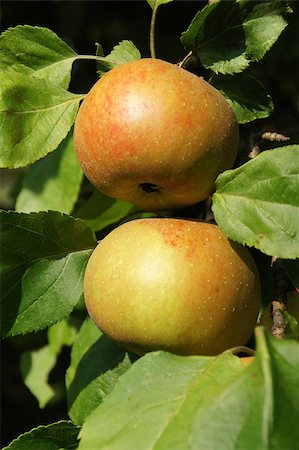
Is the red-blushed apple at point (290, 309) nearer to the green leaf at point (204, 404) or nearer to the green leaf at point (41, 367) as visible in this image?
the green leaf at point (204, 404)

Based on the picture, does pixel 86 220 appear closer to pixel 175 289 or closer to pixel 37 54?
pixel 37 54

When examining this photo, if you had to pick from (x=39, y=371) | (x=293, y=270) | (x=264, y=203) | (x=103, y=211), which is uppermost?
(x=264, y=203)

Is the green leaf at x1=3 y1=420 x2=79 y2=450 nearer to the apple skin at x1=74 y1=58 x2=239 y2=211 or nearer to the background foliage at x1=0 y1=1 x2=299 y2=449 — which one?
the background foliage at x1=0 y1=1 x2=299 y2=449

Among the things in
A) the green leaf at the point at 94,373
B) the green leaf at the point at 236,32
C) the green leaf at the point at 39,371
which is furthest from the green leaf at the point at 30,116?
the green leaf at the point at 39,371

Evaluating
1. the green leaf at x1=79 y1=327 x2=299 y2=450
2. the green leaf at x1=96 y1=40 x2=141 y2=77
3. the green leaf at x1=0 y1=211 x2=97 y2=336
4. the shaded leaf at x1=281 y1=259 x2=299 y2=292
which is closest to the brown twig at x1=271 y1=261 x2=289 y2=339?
the shaded leaf at x1=281 y1=259 x2=299 y2=292

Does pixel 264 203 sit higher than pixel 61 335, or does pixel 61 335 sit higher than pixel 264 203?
pixel 264 203

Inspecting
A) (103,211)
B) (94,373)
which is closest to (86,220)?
(103,211)

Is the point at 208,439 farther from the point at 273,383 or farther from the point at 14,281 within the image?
the point at 14,281
